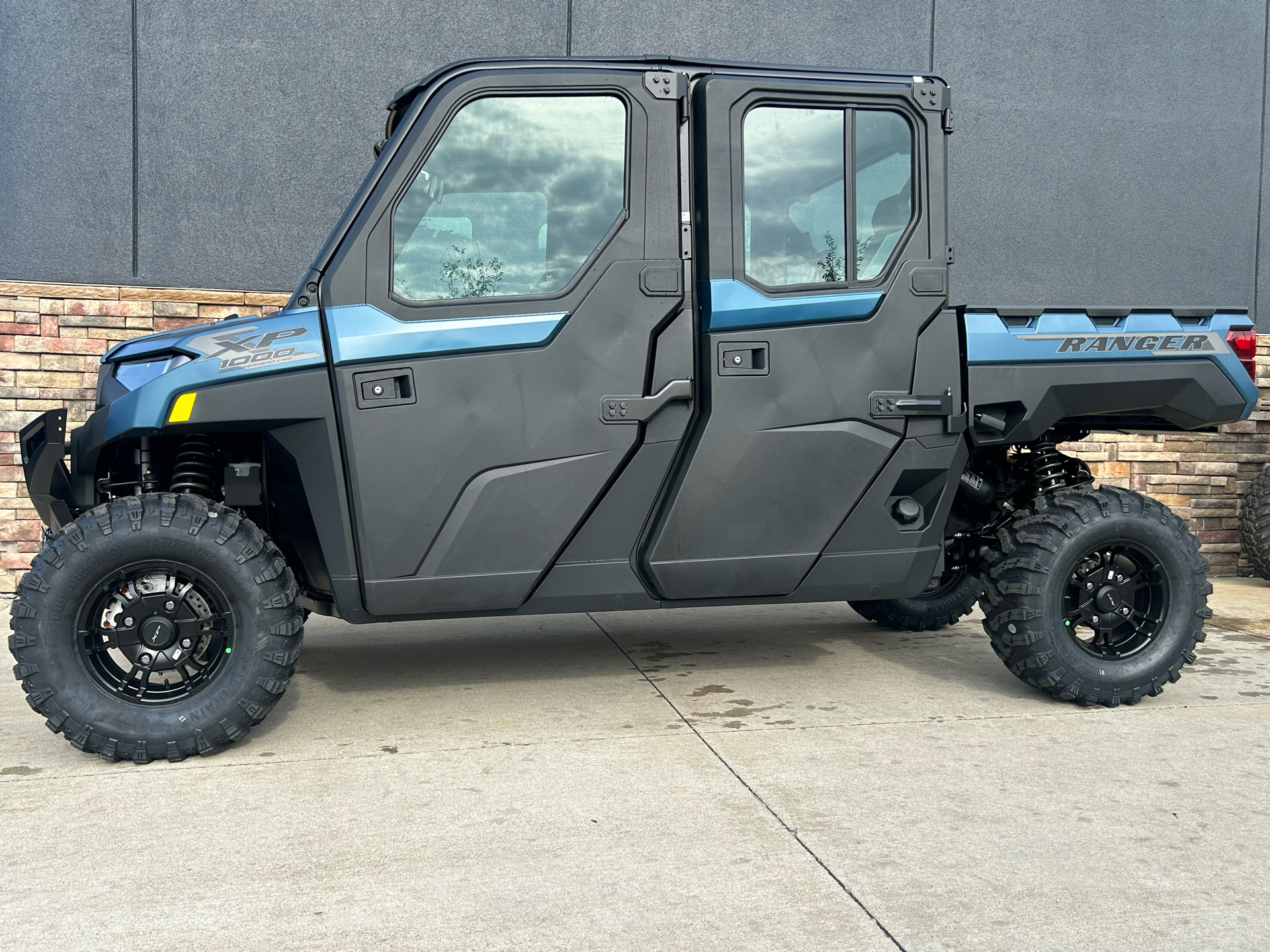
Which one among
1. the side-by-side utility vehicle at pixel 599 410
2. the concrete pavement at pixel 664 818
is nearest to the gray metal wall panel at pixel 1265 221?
the concrete pavement at pixel 664 818

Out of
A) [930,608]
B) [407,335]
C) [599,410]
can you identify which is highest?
[407,335]

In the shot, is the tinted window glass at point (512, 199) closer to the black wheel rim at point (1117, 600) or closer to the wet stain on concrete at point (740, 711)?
the wet stain on concrete at point (740, 711)

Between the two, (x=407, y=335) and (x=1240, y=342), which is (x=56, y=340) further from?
(x=1240, y=342)

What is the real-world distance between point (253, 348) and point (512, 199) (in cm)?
105

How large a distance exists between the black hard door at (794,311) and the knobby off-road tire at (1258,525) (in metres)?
4.84

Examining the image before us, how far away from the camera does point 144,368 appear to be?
394cm

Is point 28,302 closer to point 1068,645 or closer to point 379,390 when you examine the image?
point 379,390

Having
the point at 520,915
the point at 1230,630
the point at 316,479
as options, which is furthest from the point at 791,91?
the point at 1230,630

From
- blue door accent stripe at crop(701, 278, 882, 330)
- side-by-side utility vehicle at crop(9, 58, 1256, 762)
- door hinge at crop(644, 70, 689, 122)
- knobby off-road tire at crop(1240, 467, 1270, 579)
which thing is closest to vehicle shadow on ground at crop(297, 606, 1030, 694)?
side-by-side utility vehicle at crop(9, 58, 1256, 762)

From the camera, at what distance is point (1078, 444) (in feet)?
26.4

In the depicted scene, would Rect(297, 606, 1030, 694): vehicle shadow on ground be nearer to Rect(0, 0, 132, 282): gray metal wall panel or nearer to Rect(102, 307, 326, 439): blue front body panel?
Rect(102, 307, 326, 439): blue front body panel

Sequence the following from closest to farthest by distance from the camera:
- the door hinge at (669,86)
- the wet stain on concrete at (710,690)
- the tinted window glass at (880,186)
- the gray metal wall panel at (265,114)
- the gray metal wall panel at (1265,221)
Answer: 1. the door hinge at (669,86)
2. the tinted window glass at (880,186)
3. the wet stain on concrete at (710,690)
4. the gray metal wall panel at (265,114)
5. the gray metal wall panel at (1265,221)

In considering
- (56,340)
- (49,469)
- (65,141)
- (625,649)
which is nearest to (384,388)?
(49,469)

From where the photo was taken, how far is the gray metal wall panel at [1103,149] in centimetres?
807
